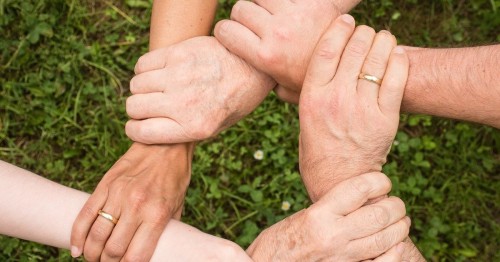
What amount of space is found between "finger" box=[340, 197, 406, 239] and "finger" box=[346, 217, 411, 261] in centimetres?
2

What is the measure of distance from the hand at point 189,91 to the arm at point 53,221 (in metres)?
0.41

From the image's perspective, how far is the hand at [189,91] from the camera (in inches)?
97.3

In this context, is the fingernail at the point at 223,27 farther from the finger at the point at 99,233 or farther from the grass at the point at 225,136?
the grass at the point at 225,136

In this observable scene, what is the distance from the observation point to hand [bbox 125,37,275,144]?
247 centimetres

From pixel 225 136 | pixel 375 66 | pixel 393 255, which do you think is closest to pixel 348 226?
pixel 393 255

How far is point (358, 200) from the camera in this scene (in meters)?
2.16

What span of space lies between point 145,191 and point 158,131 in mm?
264

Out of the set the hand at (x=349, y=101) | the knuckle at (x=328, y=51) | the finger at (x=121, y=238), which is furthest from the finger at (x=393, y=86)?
the finger at (x=121, y=238)

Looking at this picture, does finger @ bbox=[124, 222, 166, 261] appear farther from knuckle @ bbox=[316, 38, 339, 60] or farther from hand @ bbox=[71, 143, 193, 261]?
knuckle @ bbox=[316, 38, 339, 60]

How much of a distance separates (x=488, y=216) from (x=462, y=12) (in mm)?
1234

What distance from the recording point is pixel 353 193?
2.17m

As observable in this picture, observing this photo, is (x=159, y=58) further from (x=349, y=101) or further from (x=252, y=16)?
(x=349, y=101)

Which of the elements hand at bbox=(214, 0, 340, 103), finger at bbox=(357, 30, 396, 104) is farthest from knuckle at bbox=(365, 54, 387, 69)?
hand at bbox=(214, 0, 340, 103)

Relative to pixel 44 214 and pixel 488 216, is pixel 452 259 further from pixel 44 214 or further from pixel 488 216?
pixel 44 214
